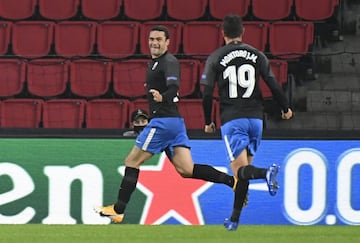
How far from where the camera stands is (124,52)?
13.0m

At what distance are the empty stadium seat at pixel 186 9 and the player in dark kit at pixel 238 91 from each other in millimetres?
5113

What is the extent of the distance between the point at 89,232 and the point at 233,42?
2.04 m

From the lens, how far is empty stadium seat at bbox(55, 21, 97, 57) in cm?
1297

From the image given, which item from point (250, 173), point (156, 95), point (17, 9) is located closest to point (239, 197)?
point (250, 173)

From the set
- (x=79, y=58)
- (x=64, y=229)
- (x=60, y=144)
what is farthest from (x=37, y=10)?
(x=64, y=229)

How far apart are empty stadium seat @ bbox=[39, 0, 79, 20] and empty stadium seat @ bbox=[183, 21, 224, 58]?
1573 mm

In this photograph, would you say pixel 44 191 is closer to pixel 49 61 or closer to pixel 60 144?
pixel 60 144

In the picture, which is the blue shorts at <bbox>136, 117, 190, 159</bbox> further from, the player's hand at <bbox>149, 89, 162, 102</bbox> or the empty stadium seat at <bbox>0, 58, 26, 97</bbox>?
the empty stadium seat at <bbox>0, 58, 26, 97</bbox>

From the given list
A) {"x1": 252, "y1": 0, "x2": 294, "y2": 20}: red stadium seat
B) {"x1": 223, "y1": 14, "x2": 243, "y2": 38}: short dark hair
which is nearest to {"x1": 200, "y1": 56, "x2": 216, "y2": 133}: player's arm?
{"x1": 223, "y1": 14, "x2": 243, "y2": 38}: short dark hair

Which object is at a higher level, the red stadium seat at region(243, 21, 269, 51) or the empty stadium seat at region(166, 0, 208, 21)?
the empty stadium seat at region(166, 0, 208, 21)

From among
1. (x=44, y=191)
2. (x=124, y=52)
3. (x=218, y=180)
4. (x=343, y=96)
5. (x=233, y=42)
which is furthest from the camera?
(x=124, y=52)

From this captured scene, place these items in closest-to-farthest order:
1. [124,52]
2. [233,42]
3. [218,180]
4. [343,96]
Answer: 1. [233,42]
2. [218,180]
3. [343,96]
4. [124,52]

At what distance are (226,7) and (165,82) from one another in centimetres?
489

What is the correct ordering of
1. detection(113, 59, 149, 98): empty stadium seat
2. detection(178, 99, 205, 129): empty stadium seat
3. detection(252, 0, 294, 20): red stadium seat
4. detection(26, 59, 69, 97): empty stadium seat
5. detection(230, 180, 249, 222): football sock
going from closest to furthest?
detection(230, 180, 249, 222): football sock → detection(178, 99, 205, 129): empty stadium seat → detection(113, 59, 149, 98): empty stadium seat → detection(26, 59, 69, 97): empty stadium seat → detection(252, 0, 294, 20): red stadium seat
